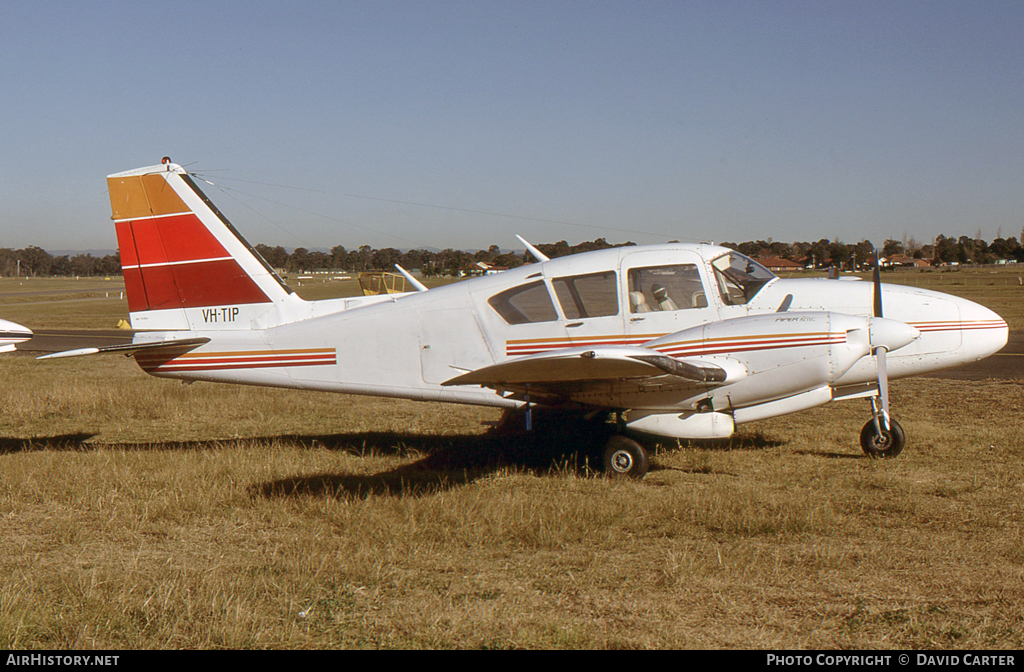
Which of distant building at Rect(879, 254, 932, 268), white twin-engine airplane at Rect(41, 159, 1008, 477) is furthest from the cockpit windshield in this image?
distant building at Rect(879, 254, 932, 268)

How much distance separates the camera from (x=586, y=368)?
729 cm

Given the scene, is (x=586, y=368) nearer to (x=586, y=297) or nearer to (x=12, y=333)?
(x=586, y=297)

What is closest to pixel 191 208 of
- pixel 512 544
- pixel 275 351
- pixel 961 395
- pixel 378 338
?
pixel 275 351

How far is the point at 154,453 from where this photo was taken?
390 inches

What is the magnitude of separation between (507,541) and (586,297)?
3.43 metres

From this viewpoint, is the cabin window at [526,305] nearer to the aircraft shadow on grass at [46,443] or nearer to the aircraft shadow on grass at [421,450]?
the aircraft shadow on grass at [421,450]

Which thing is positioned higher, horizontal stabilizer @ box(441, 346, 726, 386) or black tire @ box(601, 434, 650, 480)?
horizontal stabilizer @ box(441, 346, 726, 386)

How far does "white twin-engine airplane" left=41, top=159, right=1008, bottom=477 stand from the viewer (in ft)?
26.8

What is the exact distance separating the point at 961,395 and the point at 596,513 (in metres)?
9.50

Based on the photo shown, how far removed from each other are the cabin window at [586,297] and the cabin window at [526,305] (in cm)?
19

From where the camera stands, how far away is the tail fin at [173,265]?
984 centimetres

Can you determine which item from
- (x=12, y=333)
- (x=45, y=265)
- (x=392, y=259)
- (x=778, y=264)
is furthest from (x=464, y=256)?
(x=45, y=265)

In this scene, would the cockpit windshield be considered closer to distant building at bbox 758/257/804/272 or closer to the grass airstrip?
the grass airstrip

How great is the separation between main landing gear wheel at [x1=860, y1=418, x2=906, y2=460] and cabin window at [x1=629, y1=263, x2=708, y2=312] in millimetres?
2623
